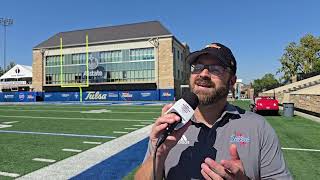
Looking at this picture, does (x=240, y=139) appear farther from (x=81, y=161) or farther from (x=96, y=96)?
(x=96, y=96)

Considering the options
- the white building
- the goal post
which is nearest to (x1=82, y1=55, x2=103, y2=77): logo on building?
the goal post

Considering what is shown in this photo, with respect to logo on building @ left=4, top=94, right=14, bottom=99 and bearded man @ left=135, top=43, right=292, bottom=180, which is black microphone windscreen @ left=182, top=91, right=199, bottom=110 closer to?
bearded man @ left=135, top=43, right=292, bottom=180

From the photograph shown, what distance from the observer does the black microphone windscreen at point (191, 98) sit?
1.79 meters

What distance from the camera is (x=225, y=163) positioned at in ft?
4.91

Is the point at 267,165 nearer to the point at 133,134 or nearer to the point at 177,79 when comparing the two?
the point at 133,134

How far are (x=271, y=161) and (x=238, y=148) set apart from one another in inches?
8.7

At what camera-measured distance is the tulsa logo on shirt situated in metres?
1.95

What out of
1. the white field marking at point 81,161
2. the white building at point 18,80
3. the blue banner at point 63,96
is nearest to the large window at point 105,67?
the blue banner at point 63,96

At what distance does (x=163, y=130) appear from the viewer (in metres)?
1.65

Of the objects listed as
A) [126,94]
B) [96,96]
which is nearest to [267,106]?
[126,94]

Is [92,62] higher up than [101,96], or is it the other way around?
[92,62]

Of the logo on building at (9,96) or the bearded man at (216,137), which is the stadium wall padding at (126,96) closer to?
the logo on building at (9,96)

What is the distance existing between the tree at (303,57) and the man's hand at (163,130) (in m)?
55.2

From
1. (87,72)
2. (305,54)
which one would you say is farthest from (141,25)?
(305,54)
